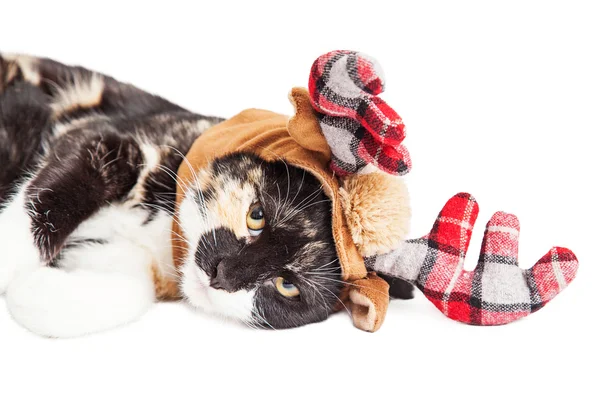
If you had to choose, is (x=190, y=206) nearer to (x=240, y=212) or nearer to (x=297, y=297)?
(x=240, y=212)

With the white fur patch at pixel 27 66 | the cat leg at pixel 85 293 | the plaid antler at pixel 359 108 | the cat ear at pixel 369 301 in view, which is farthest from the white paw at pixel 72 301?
the white fur patch at pixel 27 66

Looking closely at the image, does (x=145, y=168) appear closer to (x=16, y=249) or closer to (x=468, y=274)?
(x=16, y=249)

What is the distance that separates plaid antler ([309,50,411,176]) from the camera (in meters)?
1.21

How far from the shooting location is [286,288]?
1.46 m

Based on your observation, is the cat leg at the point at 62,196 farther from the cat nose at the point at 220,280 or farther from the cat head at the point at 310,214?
the cat nose at the point at 220,280

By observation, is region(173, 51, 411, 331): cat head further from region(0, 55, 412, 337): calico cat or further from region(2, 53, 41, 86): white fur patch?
region(2, 53, 41, 86): white fur patch

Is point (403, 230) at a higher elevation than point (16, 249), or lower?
higher

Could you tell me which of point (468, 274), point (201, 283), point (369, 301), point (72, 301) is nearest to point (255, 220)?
point (201, 283)

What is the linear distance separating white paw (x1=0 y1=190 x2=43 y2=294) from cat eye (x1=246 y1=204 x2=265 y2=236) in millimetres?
539

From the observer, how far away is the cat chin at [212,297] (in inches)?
55.6

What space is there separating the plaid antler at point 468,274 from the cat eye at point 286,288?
0.20 metres

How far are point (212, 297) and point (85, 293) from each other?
0.98ft

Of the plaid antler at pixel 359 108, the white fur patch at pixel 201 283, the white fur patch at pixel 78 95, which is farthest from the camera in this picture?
the white fur patch at pixel 78 95

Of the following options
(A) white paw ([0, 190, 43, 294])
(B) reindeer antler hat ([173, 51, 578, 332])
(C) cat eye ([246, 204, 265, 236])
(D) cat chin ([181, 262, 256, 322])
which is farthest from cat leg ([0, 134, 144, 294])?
(C) cat eye ([246, 204, 265, 236])
